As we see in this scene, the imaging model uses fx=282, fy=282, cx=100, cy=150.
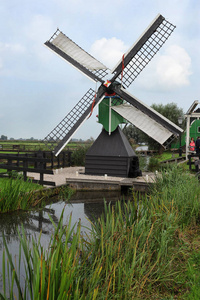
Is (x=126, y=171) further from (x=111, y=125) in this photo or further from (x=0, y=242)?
(x=0, y=242)

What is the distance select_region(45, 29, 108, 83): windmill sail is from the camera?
12977mm

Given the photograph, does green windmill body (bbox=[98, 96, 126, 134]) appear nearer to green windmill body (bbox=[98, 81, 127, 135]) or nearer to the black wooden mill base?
green windmill body (bbox=[98, 81, 127, 135])

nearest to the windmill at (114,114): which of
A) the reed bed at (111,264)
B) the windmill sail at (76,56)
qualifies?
the windmill sail at (76,56)

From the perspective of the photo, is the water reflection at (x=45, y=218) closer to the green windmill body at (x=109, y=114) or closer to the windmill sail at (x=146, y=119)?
the windmill sail at (x=146, y=119)

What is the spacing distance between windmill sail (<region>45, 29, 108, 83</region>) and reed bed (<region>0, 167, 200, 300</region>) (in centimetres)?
884

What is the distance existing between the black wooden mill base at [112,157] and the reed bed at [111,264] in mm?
7247

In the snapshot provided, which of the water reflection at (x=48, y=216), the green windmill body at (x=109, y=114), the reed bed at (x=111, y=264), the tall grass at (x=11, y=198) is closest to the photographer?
the reed bed at (x=111, y=264)

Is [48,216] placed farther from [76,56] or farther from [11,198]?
[76,56]

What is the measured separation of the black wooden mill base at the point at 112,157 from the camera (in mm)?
12898

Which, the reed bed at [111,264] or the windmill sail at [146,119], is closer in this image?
the reed bed at [111,264]

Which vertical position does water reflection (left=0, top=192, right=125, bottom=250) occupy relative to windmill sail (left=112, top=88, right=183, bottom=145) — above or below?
below

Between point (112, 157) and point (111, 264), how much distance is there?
31.8 feet

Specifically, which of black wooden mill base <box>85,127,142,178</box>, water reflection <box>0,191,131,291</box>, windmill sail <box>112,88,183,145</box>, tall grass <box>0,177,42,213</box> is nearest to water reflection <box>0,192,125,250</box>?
water reflection <box>0,191,131,291</box>

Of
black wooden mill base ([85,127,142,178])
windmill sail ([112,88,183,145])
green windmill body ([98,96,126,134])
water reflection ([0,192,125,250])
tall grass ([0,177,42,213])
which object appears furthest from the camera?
green windmill body ([98,96,126,134])
